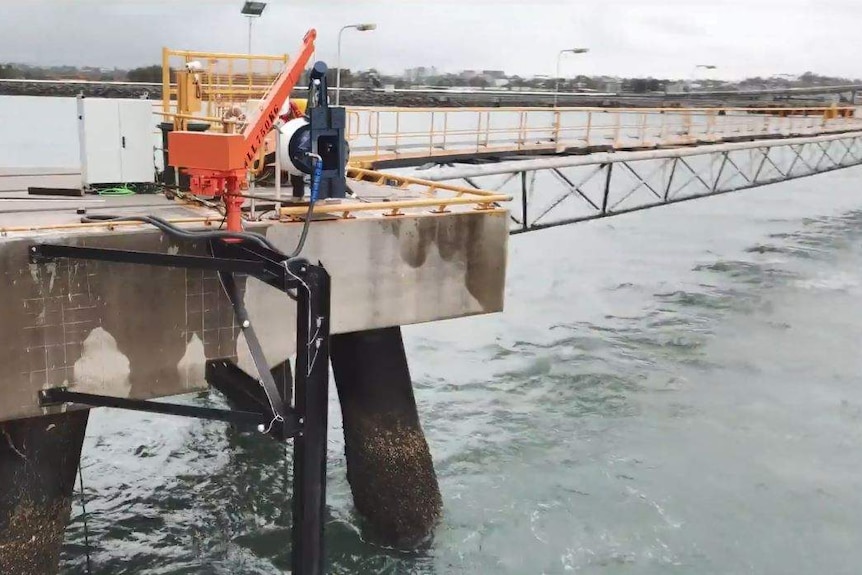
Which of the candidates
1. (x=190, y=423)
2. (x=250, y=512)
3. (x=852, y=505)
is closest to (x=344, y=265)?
(x=250, y=512)

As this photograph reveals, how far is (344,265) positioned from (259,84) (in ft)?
20.7

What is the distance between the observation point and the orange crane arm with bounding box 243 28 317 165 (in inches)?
375

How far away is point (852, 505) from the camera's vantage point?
15109 millimetres

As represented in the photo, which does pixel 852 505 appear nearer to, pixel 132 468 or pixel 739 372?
pixel 739 372

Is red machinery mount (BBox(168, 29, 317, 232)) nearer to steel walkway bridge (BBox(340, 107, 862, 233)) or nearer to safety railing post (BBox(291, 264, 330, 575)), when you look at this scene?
safety railing post (BBox(291, 264, 330, 575))

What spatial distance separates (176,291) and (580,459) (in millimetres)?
9854

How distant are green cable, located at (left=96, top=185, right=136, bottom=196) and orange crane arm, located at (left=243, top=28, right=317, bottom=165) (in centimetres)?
381

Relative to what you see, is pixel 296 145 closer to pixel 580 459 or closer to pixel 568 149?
pixel 580 459

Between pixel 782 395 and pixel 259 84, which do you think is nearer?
pixel 259 84

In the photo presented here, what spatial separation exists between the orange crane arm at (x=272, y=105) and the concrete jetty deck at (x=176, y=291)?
110 cm

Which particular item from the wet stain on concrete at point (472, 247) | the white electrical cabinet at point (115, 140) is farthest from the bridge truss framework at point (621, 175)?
the white electrical cabinet at point (115, 140)

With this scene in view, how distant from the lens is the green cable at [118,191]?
12.4 meters

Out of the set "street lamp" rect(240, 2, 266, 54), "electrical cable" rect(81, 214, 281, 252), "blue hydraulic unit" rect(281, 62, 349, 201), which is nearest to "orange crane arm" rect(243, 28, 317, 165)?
"blue hydraulic unit" rect(281, 62, 349, 201)

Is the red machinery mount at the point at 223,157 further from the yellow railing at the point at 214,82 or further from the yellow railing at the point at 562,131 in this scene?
the yellow railing at the point at 562,131
